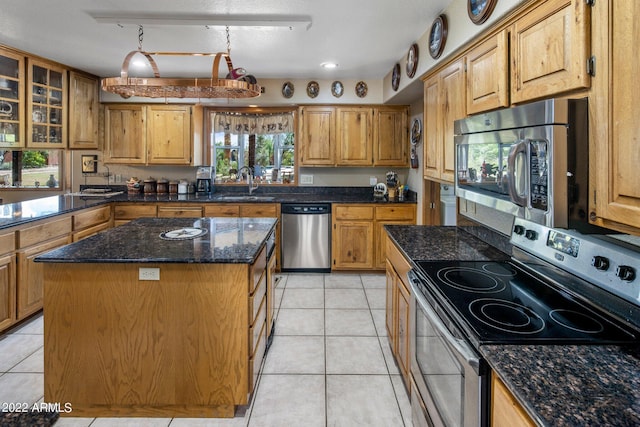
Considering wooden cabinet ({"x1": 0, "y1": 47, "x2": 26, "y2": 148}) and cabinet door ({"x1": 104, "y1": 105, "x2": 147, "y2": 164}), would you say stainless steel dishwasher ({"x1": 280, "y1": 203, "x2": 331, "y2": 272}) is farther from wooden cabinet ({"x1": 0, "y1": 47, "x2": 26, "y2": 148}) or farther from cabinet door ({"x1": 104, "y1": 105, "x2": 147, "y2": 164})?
wooden cabinet ({"x1": 0, "y1": 47, "x2": 26, "y2": 148})

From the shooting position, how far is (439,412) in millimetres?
1434

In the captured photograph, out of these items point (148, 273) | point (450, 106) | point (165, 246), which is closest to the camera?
point (148, 273)

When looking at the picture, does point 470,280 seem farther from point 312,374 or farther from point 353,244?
point 353,244

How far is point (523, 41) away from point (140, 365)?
2413 millimetres

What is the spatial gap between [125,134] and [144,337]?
3653 mm

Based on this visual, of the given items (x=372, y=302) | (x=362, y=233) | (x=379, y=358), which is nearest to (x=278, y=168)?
(x=362, y=233)

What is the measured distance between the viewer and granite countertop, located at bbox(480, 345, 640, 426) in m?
0.79

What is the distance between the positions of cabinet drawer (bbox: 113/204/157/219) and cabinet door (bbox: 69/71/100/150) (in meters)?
0.85

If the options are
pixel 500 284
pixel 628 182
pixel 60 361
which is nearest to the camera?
pixel 628 182

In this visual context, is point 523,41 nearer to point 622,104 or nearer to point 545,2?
point 545,2

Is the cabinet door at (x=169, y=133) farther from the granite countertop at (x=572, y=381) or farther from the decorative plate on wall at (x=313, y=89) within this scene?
the granite countertop at (x=572, y=381)

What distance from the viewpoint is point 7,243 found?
9.45 feet

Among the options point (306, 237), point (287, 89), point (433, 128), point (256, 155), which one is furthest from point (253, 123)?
point (433, 128)

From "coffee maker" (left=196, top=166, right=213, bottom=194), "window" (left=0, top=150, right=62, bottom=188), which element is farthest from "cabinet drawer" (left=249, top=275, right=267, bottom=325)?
"window" (left=0, top=150, right=62, bottom=188)
